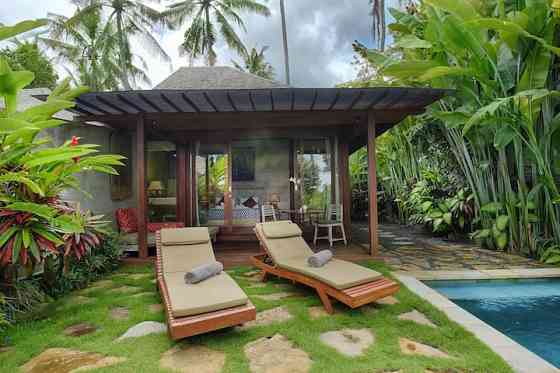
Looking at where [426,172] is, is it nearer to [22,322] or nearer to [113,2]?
[22,322]

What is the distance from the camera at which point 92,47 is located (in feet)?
63.8

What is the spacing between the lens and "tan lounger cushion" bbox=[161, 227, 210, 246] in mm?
4215

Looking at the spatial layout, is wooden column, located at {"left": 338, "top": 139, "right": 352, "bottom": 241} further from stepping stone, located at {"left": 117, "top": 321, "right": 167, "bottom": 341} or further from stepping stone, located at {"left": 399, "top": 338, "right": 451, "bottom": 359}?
stepping stone, located at {"left": 117, "top": 321, "right": 167, "bottom": 341}

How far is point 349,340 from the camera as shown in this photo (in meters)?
2.82

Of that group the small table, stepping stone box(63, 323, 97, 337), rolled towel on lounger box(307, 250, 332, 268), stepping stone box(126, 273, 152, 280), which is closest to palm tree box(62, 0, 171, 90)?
the small table

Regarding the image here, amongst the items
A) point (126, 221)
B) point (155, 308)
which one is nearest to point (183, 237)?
point (155, 308)

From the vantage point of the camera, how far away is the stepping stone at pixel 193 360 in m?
2.37

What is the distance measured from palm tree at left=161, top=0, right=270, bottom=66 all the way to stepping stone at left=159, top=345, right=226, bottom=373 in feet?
64.3

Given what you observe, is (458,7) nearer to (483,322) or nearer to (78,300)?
(483,322)

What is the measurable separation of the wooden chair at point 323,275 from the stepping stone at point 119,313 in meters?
1.83

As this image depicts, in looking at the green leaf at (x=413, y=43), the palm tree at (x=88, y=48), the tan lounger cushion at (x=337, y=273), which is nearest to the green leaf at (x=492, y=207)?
the green leaf at (x=413, y=43)

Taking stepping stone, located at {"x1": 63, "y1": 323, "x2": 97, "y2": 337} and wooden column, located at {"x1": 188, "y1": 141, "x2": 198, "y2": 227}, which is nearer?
stepping stone, located at {"x1": 63, "y1": 323, "x2": 97, "y2": 337}

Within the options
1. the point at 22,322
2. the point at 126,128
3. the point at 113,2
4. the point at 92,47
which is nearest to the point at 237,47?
the point at 113,2

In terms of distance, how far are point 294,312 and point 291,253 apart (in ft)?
4.01
